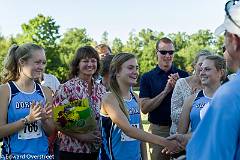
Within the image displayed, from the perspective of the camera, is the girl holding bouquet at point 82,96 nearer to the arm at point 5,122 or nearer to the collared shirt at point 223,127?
the arm at point 5,122

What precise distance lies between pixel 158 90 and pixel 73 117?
6.06 feet

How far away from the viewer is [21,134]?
4176 mm

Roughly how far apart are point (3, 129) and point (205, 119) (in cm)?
274

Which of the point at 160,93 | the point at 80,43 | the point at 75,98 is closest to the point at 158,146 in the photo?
the point at 160,93

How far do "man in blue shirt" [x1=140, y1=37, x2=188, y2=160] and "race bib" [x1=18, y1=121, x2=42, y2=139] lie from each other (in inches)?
84.1

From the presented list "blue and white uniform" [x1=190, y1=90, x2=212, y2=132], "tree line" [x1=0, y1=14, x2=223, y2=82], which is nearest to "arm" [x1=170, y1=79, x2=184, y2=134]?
"blue and white uniform" [x1=190, y1=90, x2=212, y2=132]

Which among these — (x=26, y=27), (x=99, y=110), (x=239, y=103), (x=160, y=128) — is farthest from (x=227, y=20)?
(x=26, y=27)

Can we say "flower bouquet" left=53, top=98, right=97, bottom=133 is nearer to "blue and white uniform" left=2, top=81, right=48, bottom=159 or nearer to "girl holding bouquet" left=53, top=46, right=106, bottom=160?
"girl holding bouquet" left=53, top=46, right=106, bottom=160

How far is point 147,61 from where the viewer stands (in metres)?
73.1

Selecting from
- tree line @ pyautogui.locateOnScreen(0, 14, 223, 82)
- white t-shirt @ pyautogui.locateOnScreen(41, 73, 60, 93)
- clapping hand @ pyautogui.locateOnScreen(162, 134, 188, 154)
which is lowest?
clapping hand @ pyautogui.locateOnScreen(162, 134, 188, 154)

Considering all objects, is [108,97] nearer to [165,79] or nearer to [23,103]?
[23,103]

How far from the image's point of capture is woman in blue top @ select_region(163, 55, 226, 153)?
15.2 ft

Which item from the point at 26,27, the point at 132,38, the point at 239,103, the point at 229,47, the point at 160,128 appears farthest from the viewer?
the point at 132,38

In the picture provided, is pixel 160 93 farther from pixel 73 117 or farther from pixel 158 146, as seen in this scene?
pixel 73 117
